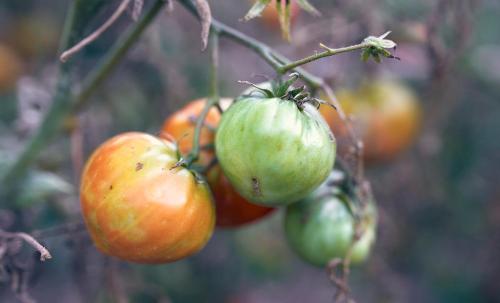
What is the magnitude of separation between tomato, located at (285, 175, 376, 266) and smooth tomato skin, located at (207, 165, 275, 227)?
7cm

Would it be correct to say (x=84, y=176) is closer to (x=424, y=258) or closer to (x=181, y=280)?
(x=181, y=280)

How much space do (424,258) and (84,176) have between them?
1.74 m

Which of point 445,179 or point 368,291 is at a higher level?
point 445,179

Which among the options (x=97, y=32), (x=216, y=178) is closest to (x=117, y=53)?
(x=97, y=32)

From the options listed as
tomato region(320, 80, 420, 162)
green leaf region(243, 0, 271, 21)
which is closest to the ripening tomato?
green leaf region(243, 0, 271, 21)

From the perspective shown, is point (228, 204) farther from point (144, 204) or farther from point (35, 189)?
point (35, 189)

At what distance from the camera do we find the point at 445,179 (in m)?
2.18

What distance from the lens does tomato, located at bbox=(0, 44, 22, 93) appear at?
1960 mm

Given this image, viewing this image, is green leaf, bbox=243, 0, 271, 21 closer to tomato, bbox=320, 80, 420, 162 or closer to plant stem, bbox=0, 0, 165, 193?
plant stem, bbox=0, 0, 165, 193

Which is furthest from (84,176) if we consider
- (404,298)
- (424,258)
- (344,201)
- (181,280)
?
(404,298)

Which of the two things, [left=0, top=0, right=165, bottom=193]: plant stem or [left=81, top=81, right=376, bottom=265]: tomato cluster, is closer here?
[left=81, top=81, right=376, bottom=265]: tomato cluster

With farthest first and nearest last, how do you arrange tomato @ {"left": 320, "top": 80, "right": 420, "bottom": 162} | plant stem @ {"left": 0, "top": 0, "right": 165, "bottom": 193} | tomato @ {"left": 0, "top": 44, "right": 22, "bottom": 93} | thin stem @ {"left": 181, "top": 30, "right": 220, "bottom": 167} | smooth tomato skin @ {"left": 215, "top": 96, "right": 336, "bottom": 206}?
1. tomato @ {"left": 0, "top": 44, "right": 22, "bottom": 93}
2. tomato @ {"left": 320, "top": 80, "right": 420, "bottom": 162}
3. plant stem @ {"left": 0, "top": 0, "right": 165, "bottom": 193}
4. thin stem @ {"left": 181, "top": 30, "right": 220, "bottom": 167}
5. smooth tomato skin @ {"left": 215, "top": 96, "right": 336, "bottom": 206}

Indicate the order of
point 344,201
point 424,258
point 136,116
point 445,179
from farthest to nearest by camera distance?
point 424,258 < point 445,179 < point 136,116 < point 344,201

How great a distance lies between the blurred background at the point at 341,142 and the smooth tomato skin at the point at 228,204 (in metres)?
0.36
